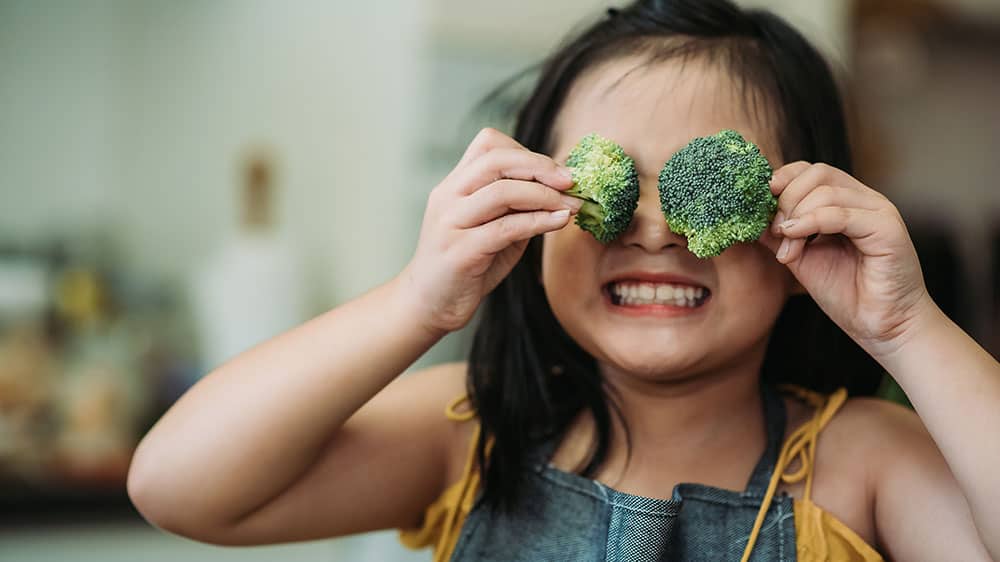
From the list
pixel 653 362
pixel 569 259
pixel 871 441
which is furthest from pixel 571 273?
pixel 871 441

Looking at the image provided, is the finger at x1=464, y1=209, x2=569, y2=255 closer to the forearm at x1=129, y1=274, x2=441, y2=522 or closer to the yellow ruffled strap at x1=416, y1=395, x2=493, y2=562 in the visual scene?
the forearm at x1=129, y1=274, x2=441, y2=522

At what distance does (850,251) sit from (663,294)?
166 mm

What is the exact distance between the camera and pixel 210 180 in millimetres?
2748

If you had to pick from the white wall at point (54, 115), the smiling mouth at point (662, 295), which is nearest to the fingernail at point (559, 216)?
the smiling mouth at point (662, 295)

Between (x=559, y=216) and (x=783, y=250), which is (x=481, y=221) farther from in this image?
(x=783, y=250)

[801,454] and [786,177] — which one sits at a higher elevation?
[786,177]

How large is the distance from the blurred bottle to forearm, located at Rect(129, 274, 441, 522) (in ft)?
3.83

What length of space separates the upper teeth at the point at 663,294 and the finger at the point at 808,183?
0.39ft

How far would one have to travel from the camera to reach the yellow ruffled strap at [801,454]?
95 centimetres

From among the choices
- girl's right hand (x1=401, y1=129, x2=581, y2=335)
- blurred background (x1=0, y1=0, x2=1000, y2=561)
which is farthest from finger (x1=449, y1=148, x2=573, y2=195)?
blurred background (x1=0, y1=0, x2=1000, y2=561)

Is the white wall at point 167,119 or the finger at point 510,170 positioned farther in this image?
the white wall at point 167,119

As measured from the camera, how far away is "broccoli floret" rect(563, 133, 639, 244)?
0.83 m

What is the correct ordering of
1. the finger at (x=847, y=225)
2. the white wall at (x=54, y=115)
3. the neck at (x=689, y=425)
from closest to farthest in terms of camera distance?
1. the finger at (x=847, y=225)
2. the neck at (x=689, y=425)
3. the white wall at (x=54, y=115)

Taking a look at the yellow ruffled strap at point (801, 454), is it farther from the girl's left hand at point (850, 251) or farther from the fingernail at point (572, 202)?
the fingernail at point (572, 202)
